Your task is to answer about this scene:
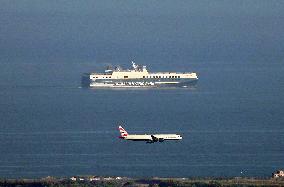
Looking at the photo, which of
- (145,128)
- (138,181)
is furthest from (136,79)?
(138,181)

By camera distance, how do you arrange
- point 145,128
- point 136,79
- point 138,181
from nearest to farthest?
point 138,181 → point 145,128 → point 136,79

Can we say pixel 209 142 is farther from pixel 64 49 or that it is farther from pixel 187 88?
pixel 64 49

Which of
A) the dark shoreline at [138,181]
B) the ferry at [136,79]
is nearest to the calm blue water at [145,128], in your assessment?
the ferry at [136,79]

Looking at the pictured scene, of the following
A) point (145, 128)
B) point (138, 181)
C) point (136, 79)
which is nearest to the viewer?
point (138, 181)

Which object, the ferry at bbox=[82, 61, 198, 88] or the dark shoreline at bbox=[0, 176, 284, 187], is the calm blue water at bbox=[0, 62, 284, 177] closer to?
the ferry at bbox=[82, 61, 198, 88]

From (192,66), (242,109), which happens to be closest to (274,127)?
(242,109)

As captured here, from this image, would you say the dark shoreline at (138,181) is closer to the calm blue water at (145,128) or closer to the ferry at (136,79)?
the calm blue water at (145,128)

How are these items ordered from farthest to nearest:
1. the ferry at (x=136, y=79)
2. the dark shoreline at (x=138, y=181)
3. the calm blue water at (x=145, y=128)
Answer: the ferry at (x=136, y=79) → the calm blue water at (x=145, y=128) → the dark shoreline at (x=138, y=181)

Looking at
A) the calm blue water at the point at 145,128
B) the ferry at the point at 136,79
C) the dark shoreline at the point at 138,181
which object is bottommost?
the dark shoreline at the point at 138,181

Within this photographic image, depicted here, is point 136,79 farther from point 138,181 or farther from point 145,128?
point 138,181
